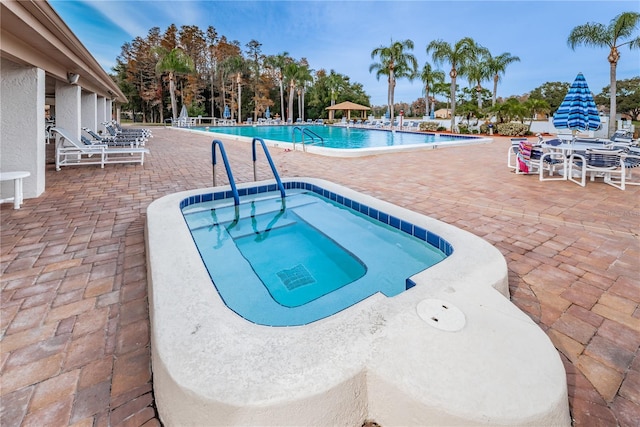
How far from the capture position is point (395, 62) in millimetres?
23562

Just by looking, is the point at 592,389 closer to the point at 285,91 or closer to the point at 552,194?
the point at 552,194

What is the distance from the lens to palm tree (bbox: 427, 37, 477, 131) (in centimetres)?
1845

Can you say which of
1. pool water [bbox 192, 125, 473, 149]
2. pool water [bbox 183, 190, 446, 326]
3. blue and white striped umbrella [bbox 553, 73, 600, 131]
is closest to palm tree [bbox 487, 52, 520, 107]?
pool water [bbox 192, 125, 473, 149]

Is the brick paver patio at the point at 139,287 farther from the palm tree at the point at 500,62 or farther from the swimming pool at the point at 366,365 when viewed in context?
the palm tree at the point at 500,62

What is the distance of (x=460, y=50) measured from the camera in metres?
18.5

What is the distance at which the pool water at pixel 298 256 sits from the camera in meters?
2.34

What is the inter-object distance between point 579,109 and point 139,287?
7.21m

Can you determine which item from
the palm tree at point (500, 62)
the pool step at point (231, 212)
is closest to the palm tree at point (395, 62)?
the palm tree at point (500, 62)

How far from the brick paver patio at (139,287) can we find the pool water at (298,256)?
0.65 m

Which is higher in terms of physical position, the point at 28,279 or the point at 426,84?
the point at 426,84

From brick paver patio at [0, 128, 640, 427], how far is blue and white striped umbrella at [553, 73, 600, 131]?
1.43 metres

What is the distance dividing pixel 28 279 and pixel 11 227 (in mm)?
1466

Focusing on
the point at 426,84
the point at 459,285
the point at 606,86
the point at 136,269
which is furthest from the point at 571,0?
the point at 606,86

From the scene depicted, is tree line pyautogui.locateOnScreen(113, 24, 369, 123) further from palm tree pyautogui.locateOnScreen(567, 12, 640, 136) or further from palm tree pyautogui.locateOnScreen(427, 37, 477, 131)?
palm tree pyautogui.locateOnScreen(567, 12, 640, 136)
